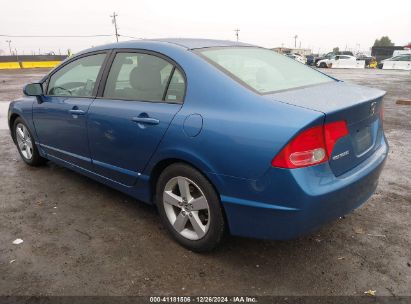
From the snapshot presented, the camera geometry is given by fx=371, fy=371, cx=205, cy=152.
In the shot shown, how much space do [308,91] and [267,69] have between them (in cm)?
51

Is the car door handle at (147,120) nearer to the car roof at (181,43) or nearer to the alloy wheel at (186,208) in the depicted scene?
the alloy wheel at (186,208)

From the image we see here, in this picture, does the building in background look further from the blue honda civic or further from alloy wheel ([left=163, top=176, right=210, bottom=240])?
alloy wheel ([left=163, top=176, right=210, bottom=240])

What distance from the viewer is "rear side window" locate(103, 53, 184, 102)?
2971 mm

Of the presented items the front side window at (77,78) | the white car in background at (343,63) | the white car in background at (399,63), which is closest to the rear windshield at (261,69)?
the front side window at (77,78)

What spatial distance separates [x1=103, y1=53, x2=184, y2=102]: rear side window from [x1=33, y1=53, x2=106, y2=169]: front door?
0.90ft

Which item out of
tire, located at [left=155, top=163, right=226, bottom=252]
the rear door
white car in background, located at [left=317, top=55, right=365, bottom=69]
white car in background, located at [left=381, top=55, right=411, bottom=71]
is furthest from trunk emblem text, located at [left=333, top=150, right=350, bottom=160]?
white car in background, located at [left=317, top=55, right=365, bottom=69]

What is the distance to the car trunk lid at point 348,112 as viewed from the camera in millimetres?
2373

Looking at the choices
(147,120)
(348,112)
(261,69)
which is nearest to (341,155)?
(348,112)

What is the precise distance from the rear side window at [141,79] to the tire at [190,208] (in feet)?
2.00

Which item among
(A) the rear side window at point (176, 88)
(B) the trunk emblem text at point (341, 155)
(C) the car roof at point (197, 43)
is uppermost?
(C) the car roof at point (197, 43)

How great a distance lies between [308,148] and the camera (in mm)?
2234

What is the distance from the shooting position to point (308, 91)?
278cm

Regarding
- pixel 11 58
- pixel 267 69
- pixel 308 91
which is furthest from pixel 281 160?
pixel 11 58

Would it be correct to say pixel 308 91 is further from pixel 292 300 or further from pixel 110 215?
pixel 110 215
